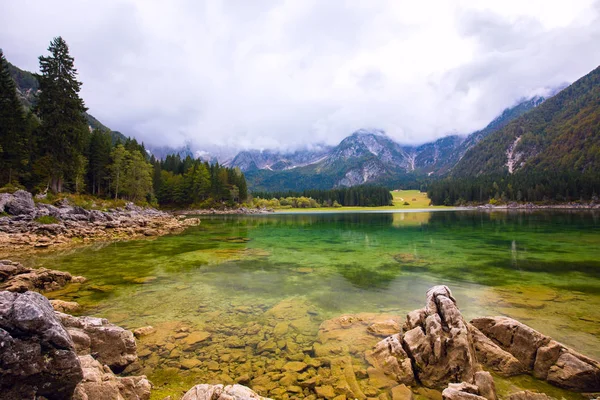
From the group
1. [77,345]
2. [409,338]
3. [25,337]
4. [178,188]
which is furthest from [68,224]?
[178,188]

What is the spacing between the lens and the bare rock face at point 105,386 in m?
6.04

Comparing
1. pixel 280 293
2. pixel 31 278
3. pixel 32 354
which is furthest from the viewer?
pixel 280 293

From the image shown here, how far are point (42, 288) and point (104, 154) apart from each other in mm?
75715

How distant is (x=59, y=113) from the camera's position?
48.8m

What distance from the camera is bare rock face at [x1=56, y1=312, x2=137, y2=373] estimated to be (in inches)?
344

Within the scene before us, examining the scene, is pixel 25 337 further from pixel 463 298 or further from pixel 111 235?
pixel 111 235

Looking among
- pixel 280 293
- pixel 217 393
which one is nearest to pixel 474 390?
pixel 217 393

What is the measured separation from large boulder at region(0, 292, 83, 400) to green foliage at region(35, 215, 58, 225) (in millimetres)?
41654

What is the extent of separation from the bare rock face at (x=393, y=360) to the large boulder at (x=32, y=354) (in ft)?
27.7

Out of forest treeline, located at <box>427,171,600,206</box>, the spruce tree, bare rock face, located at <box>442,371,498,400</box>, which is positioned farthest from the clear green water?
forest treeline, located at <box>427,171,600,206</box>

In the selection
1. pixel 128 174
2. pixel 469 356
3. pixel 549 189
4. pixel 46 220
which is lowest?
pixel 469 356

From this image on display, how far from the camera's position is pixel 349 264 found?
2642 centimetres

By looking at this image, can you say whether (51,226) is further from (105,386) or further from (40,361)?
(40,361)

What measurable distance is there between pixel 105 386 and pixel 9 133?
62.8 m
